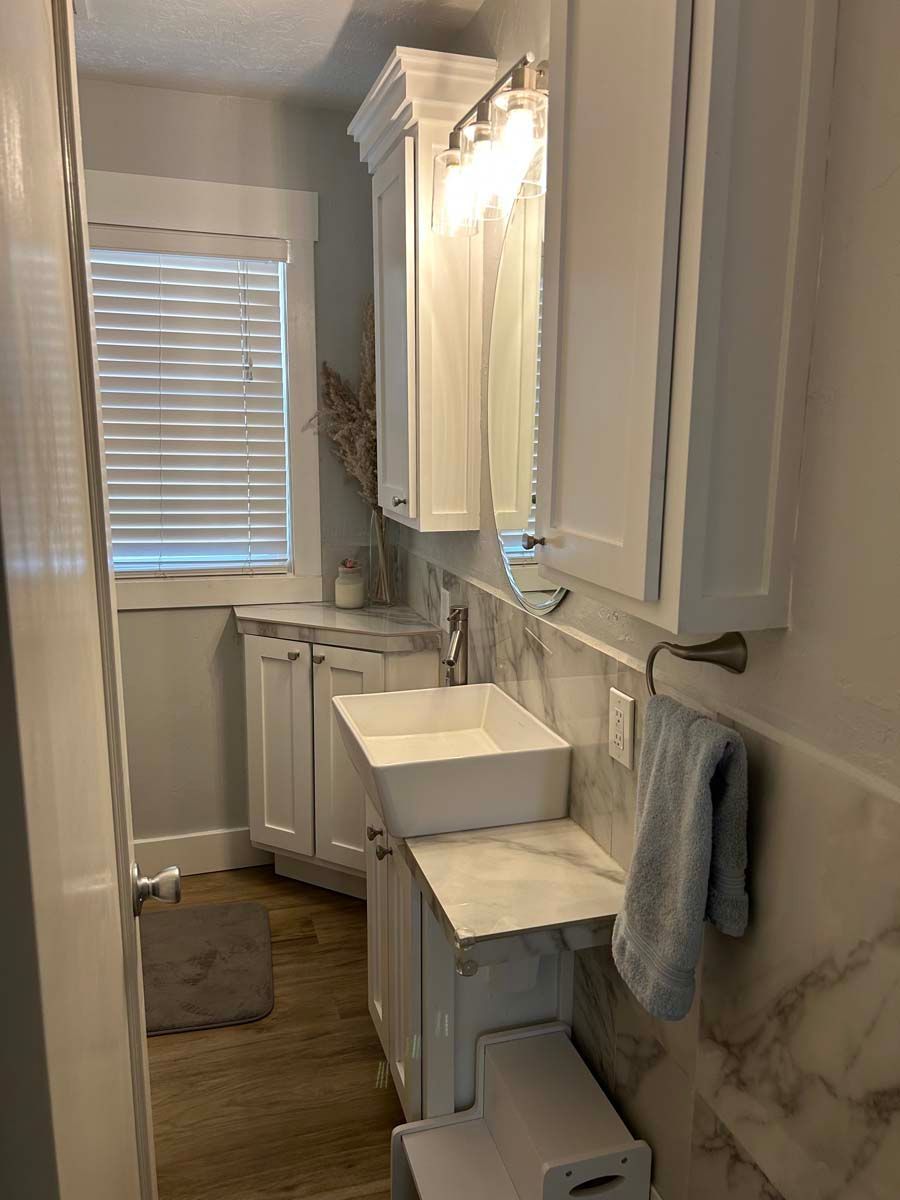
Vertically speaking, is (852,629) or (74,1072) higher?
(852,629)

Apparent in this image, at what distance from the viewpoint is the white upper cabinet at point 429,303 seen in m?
2.06

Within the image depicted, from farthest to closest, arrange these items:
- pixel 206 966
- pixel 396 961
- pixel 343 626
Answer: pixel 343 626 → pixel 206 966 → pixel 396 961

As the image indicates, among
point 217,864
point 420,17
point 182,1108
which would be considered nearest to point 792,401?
point 420,17

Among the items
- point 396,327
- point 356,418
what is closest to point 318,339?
point 356,418

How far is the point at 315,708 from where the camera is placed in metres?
2.87

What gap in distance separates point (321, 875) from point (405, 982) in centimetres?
130

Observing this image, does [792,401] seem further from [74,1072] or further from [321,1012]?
[321,1012]

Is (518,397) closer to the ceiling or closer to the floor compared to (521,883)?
closer to the ceiling

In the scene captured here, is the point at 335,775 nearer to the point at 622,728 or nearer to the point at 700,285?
the point at 622,728

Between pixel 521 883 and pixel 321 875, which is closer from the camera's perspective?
pixel 521 883

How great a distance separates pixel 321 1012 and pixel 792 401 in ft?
Result: 6.94

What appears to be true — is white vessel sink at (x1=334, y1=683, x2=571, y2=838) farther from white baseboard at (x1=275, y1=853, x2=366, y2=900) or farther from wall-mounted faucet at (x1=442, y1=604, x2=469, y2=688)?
white baseboard at (x1=275, y1=853, x2=366, y2=900)

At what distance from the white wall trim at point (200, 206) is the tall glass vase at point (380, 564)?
3.24 feet

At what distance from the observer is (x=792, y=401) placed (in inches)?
40.1
